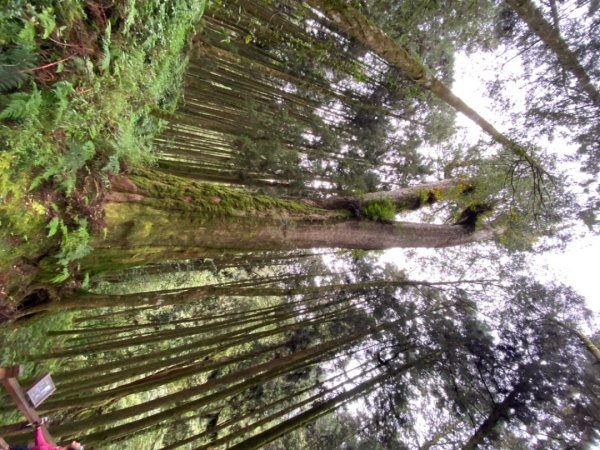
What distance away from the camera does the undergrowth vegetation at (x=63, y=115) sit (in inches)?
66.7

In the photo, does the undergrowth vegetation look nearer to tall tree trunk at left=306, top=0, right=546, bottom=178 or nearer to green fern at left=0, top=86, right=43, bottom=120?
green fern at left=0, top=86, right=43, bottom=120

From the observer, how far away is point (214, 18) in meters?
5.00

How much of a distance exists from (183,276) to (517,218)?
26.0ft

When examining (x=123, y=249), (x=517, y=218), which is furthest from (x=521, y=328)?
(x=123, y=249)

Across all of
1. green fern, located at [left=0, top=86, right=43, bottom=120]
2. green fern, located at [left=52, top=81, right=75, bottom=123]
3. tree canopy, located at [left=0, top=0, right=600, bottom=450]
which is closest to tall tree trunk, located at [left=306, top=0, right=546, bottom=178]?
tree canopy, located at [left=0, top=0, right=600, bottom=450]

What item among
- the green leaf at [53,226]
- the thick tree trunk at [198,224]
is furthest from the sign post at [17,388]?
the green leaf at [53,226]

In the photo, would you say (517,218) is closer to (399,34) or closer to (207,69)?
(399,34)

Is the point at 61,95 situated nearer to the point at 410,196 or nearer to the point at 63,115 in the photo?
the point at 63,115

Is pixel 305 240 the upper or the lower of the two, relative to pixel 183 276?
upper

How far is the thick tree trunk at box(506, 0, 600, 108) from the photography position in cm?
379

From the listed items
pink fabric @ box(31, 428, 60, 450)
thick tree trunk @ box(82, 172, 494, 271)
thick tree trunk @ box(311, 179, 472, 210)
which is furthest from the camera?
thick tree trunk @ box(311, 179, 472, 210)

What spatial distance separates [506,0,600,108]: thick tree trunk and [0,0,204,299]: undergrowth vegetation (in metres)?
3.63

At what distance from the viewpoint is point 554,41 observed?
161 inches

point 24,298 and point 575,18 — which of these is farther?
A: point 575,18
